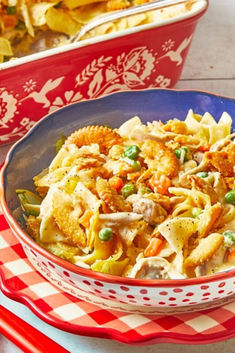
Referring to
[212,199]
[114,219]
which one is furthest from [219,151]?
[114,219]

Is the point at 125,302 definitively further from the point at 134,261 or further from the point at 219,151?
the point at 219,151

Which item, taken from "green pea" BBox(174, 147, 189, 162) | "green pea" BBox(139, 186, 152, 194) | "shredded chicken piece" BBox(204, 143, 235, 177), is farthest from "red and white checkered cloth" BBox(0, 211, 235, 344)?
"green pea" BBox(174, 147, 189, 162)

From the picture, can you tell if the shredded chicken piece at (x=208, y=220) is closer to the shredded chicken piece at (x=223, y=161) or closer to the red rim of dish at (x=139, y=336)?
the shredded chicken piece at (x=223, y=161)

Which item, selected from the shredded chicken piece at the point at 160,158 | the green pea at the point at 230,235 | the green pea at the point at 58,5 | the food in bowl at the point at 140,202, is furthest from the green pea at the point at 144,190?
the green pea at the point at 58,5

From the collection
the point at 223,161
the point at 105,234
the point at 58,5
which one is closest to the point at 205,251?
the point at 105,234

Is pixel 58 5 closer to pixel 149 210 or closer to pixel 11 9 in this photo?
pixel 11 9

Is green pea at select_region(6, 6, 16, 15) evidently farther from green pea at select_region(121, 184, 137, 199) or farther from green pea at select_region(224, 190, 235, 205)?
green pea at select_region(224, 190, 235, 205)
